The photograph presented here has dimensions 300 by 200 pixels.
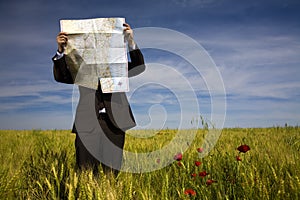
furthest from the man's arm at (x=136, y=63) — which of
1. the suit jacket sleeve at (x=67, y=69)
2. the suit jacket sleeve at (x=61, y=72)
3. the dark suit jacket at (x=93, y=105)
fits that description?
the suit jacket sleeve at (x=61, y=72)

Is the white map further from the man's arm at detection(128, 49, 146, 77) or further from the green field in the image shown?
the green field

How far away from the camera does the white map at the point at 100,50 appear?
3.02m

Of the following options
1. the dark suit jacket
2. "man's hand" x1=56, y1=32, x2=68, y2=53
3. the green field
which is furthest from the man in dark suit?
the green field

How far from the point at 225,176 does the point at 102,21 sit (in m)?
1.80

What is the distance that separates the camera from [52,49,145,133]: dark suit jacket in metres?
3.31

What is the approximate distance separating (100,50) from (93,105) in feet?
1.96

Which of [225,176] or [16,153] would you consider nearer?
[225,176]

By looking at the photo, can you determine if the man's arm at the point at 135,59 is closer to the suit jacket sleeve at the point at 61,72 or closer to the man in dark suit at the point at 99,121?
the man in dark suit at the point at 99,121

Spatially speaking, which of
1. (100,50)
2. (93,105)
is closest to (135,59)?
(100,50)

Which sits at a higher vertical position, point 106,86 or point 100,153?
point 106,86

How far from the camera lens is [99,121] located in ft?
11.0

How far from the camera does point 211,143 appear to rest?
13.0 feet

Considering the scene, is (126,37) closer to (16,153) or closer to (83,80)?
(83,80)

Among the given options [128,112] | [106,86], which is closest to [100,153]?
[128,112]
